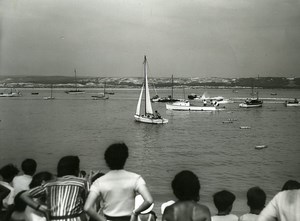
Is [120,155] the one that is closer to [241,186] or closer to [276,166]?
[241,186]

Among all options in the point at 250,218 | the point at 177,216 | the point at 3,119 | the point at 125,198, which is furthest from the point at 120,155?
the point at 3,119

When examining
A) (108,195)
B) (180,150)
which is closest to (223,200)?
(108,195)

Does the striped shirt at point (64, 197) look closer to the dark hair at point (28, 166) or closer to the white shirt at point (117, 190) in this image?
the white shirt at point (117, 190)

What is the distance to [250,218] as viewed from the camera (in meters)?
3.47

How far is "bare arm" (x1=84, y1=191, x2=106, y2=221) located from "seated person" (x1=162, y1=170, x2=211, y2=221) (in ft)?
1.32

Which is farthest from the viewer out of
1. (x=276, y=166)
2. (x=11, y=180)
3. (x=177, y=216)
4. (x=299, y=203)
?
(x=276, y=166)

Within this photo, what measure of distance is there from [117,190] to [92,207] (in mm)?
194

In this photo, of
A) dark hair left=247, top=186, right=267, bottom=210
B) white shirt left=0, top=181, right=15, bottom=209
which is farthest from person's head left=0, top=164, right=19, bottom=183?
dark hair left=247, top=186, right=267, bottom=210

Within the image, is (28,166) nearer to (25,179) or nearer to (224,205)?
(25,179)

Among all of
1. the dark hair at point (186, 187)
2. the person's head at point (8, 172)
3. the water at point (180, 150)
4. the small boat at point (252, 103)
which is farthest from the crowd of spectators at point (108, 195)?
the small boat at point (252, 103)

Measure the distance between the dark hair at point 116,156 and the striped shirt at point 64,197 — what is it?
0.22 metres

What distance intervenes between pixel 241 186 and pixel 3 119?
171 ft

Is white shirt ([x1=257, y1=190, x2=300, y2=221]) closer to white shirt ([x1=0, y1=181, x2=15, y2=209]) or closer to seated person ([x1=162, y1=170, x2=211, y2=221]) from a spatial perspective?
seated person ([x1=162, y1=170, x2=211, y2=221])

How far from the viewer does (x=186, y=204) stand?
269cm
